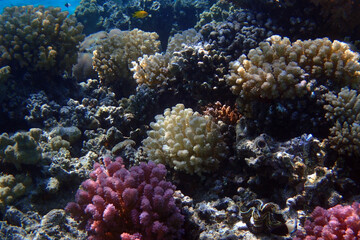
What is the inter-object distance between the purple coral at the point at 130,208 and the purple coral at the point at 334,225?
4.77 feet

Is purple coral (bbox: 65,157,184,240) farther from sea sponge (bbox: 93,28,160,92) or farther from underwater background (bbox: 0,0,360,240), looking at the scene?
sea sponge (bbox: 93,28,160,92)

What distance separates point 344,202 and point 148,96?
379cm

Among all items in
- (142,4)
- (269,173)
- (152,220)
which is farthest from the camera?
(142,4)

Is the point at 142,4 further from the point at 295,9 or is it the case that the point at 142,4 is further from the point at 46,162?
the point at 46,162

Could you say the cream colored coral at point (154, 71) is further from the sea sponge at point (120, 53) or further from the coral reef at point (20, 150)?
the coral reef at point (20, 150)

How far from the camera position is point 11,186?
3.93 meters

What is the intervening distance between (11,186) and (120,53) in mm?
3992

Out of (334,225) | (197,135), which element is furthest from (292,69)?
(334,225)

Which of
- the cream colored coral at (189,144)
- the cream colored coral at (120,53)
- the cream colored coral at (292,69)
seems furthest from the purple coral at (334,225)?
the cream colored coral at (120,53)

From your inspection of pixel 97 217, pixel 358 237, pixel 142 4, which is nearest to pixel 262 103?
pixel 358 237

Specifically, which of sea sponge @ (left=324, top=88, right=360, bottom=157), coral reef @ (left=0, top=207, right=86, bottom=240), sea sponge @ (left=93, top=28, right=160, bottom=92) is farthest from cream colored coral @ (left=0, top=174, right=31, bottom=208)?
sea sponge @ (left=324, top=88, right=360, bottom=157)

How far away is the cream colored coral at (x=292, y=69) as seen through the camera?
3.43 meters

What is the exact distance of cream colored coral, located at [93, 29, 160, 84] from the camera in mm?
6340

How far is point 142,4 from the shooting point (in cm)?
1148
